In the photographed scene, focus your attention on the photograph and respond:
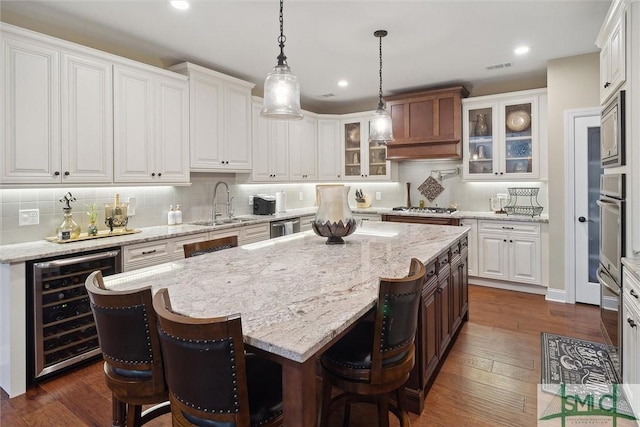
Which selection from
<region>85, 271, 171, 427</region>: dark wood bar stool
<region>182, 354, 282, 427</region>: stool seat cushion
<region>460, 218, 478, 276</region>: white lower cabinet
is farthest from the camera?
<region>460, 218, 478, 276</region>: white lower cabinet

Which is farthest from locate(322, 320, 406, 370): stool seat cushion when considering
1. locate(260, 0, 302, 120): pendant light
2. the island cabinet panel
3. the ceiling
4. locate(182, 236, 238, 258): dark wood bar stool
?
the ceiling

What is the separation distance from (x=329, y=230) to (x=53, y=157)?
2.20 metres

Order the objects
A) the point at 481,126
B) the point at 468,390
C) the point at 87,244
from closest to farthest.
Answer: the point at 468,390
the point at 87,244
the point at 481,126

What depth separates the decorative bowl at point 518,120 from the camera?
4.44 meters

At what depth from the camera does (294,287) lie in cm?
160

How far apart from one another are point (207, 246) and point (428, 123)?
370 centimetres

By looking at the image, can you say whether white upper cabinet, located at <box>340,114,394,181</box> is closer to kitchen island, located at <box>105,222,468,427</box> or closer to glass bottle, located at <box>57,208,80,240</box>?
kitchen island, located at <box>105,222,468,427</box>

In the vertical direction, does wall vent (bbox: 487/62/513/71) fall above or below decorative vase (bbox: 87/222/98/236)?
above

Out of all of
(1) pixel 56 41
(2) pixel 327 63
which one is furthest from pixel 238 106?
(1) pixel 56 41

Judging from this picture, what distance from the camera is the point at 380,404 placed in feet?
5.27

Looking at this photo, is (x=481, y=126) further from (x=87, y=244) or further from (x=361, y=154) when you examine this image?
(x=87, y=244)

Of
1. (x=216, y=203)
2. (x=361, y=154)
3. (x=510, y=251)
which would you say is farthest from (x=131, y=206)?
(x=510, y=251)

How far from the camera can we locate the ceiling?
9.03ft

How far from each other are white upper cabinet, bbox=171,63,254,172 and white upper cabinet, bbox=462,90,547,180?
2933 millimetres
